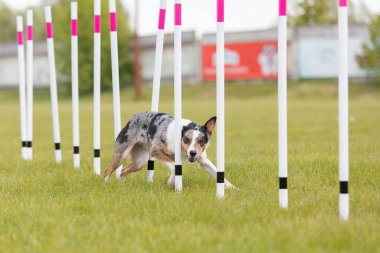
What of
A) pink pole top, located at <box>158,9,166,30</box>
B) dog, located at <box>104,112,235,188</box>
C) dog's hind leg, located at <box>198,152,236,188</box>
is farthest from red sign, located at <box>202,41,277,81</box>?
dog's hind leg, located at <box>198,152,236,188</box>

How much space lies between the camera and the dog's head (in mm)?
7801

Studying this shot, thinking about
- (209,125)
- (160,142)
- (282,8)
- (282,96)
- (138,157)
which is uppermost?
(282,8)

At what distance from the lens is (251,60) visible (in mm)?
53281

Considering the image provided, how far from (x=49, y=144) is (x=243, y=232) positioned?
1088 centimetres

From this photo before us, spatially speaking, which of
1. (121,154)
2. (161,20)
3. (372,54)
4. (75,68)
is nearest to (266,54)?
(372,54)

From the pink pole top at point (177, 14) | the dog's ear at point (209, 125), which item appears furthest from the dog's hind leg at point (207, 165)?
the pink pole top at point (177, 14)

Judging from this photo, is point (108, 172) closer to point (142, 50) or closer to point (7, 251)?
point (7, 251)

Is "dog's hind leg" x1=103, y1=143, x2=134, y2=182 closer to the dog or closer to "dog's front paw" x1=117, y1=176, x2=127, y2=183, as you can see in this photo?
the dog

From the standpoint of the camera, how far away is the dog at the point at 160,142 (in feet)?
25.9

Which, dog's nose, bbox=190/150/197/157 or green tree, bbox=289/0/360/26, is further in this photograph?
green tree, bbox=289/0/360/26

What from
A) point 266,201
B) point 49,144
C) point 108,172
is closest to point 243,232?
point 266,201

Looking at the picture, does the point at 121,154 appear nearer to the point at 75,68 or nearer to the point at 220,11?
the point at 75,68

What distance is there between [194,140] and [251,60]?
45.9 meters

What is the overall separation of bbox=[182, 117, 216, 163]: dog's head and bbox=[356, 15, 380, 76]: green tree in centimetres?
4248
